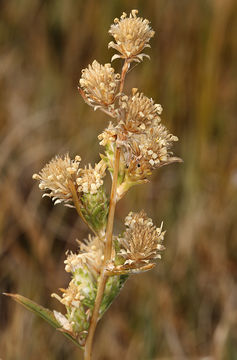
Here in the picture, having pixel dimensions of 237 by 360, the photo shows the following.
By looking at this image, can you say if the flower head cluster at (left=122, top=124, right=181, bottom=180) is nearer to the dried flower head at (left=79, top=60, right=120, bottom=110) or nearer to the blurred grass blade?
the dried flower head at (left=79, top=60, right=120, bottom=110)

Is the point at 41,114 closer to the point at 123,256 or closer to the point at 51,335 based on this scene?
the point at 51,335

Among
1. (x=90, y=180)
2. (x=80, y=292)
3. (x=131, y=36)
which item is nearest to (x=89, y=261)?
(x=80, y=292)

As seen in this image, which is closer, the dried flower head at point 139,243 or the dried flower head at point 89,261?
the dried flower head at point 139,243

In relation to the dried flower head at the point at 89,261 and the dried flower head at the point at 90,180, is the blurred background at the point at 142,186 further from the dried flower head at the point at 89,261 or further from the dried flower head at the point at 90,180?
the dried flower head at the point at 90,180

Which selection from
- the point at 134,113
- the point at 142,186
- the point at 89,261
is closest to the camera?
the point at 134,113

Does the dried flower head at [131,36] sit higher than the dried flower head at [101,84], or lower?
higher

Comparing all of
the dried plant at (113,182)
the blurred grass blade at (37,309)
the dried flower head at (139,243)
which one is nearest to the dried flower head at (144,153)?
the dried plant at (113,182)

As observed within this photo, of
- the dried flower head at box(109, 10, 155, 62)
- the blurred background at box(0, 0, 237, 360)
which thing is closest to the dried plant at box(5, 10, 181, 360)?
the dried flower head at box(109, 10, 155, 62)

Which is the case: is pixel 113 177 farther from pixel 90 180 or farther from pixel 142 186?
pixel 142 186
